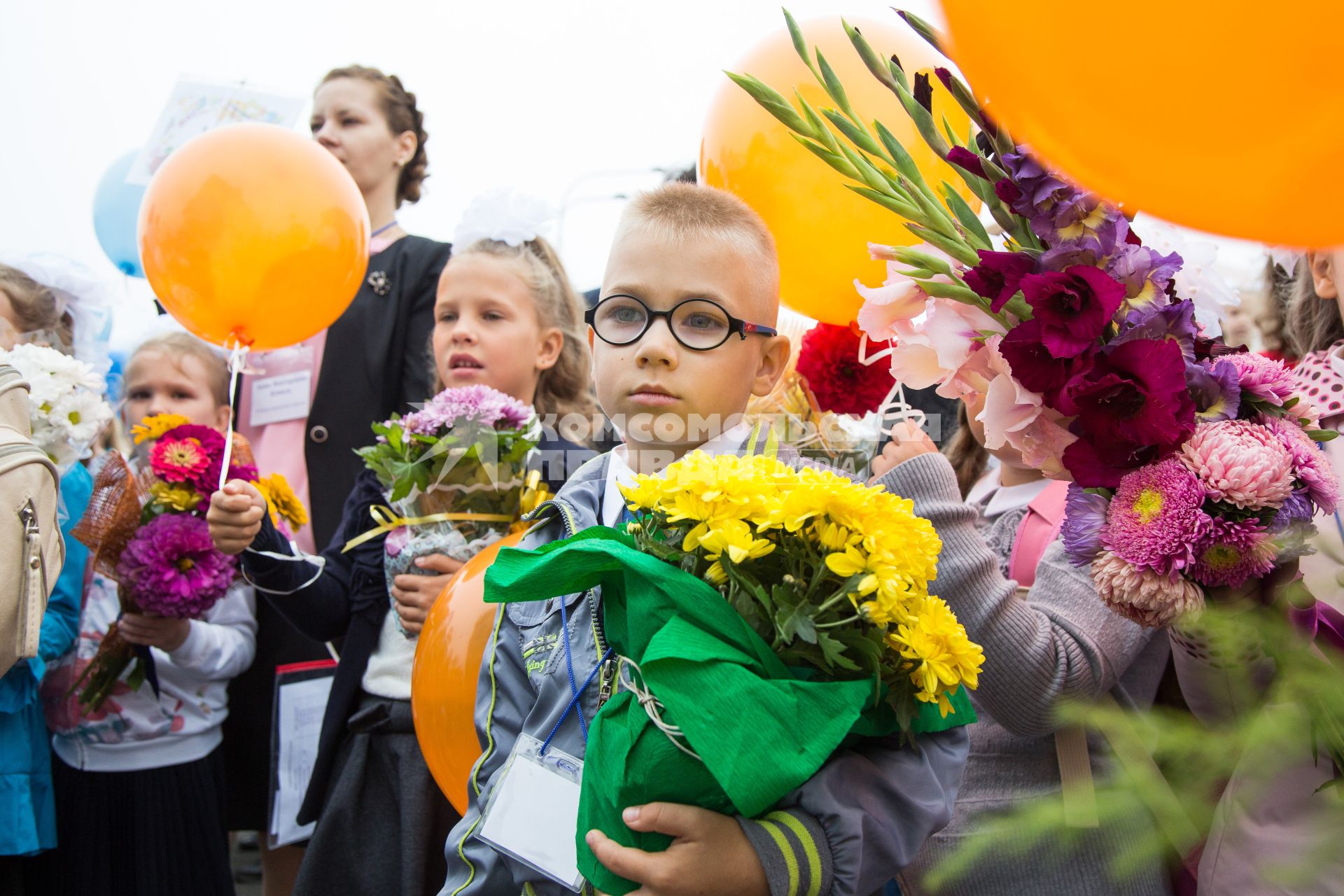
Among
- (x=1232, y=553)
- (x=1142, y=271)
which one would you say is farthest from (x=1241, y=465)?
(x=1142, y=271)

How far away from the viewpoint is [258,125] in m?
2.85

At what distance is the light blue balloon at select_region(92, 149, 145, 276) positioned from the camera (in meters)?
4.74

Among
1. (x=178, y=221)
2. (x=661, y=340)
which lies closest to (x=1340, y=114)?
(x=661, y=340)

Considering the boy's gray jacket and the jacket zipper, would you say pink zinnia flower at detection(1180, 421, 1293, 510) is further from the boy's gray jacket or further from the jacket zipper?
the jacket zipper

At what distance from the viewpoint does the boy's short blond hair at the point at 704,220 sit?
187cm

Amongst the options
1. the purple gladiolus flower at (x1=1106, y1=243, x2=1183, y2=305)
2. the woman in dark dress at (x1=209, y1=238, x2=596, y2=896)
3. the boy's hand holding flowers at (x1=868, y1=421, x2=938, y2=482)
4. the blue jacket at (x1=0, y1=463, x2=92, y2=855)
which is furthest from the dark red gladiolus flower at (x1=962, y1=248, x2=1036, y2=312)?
the blue jacket at (x1=0, y1=463, x2=92, y2=855)

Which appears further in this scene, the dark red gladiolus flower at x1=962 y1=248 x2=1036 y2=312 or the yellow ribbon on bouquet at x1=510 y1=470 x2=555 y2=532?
the yellow ribbon on bouquet at x1=510 y1=470 x2=555 y2=532

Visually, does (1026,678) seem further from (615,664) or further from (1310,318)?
(1310,318)

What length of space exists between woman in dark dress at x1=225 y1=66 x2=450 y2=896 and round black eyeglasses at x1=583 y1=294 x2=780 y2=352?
5.49 feet

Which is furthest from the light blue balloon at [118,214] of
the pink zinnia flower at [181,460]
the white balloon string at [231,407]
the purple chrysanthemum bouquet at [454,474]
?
the purple chrysanthemum bouquet at [454,474]

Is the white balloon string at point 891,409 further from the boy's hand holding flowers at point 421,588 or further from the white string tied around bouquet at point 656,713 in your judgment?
the boy's hand holding flowers at point 421,588

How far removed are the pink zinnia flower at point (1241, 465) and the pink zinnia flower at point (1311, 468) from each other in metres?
0.02

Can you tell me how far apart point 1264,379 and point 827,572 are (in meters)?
0.56

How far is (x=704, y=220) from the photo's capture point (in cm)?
188
